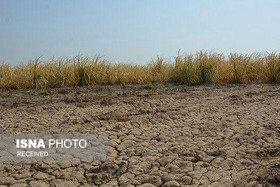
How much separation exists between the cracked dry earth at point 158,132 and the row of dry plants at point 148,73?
0.69 meters

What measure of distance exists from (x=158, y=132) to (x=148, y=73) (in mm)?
4640

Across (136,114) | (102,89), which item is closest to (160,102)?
(136,114)

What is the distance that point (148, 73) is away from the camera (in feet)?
25.5

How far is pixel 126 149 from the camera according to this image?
9.04 feet

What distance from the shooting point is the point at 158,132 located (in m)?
3.25

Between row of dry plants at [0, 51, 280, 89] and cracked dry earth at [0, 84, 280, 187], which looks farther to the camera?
row of dry plants at [0, 51, 280, 89]

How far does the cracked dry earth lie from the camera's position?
2.22 meters

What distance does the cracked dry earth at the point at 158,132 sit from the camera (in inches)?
87.4

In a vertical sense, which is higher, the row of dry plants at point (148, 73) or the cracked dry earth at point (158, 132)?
the row of dry plants at point (148, 73)

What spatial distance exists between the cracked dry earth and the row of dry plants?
2.28 feet

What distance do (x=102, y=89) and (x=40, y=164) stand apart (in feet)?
11.9

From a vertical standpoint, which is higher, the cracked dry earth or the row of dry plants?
the row of dry plants

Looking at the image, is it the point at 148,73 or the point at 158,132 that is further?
the point at 148,73

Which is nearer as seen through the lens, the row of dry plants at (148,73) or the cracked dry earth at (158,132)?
the cracked dry earth at (158,132)
